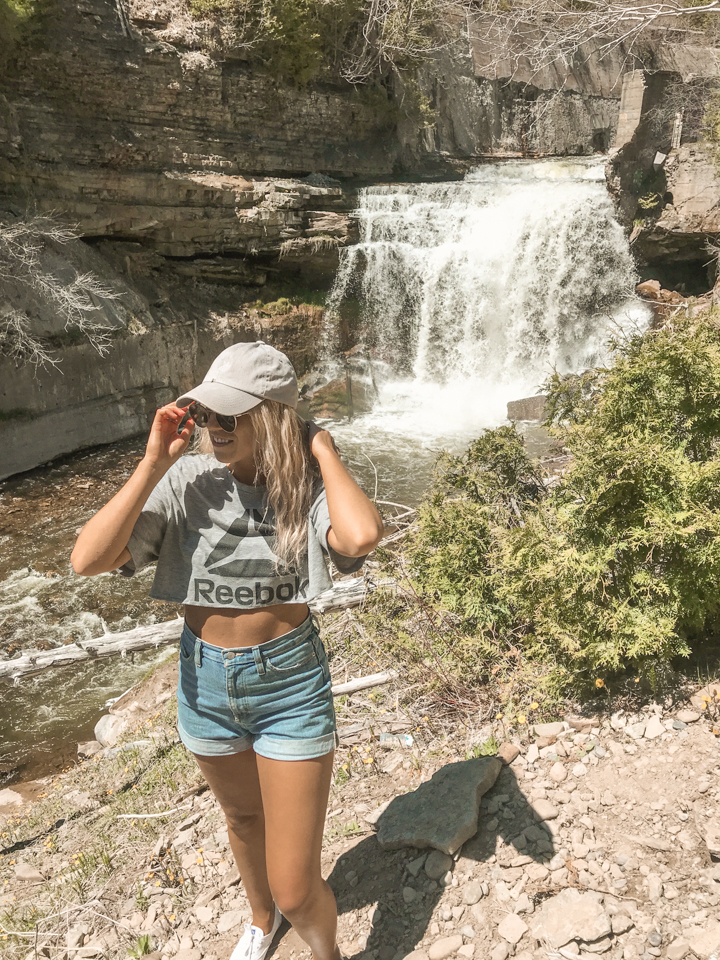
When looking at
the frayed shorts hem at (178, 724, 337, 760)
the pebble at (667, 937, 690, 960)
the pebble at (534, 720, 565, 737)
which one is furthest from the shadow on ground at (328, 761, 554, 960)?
the frayed shorts hem at (178, 724, 337, 760)

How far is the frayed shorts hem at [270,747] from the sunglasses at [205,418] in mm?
825

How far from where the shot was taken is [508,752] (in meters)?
2.95

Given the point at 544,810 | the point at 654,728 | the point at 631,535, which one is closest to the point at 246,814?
the point at 544,810

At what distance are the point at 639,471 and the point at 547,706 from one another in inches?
43.5

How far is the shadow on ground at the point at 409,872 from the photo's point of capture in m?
2.32

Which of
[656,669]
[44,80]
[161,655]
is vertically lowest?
[161,655]

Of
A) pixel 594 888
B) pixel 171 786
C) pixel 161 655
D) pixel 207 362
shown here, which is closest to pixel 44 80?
pixel 207 362

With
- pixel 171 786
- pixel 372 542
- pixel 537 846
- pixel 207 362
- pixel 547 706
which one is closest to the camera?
pixel 372 542

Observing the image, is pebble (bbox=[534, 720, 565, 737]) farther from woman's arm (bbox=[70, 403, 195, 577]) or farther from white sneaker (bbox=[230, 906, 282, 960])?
woman's arm (bbox=[70, 403, 195, 577])

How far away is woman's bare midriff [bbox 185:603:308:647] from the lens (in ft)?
6.12

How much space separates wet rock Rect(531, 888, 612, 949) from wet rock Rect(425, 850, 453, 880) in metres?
0.35

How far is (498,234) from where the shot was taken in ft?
43.6

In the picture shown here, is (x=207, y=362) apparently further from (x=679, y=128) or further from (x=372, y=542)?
(x=372, y=542)

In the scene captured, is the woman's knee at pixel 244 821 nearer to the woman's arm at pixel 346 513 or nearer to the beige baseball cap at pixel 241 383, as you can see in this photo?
the woman's arm at pixel 346 513
